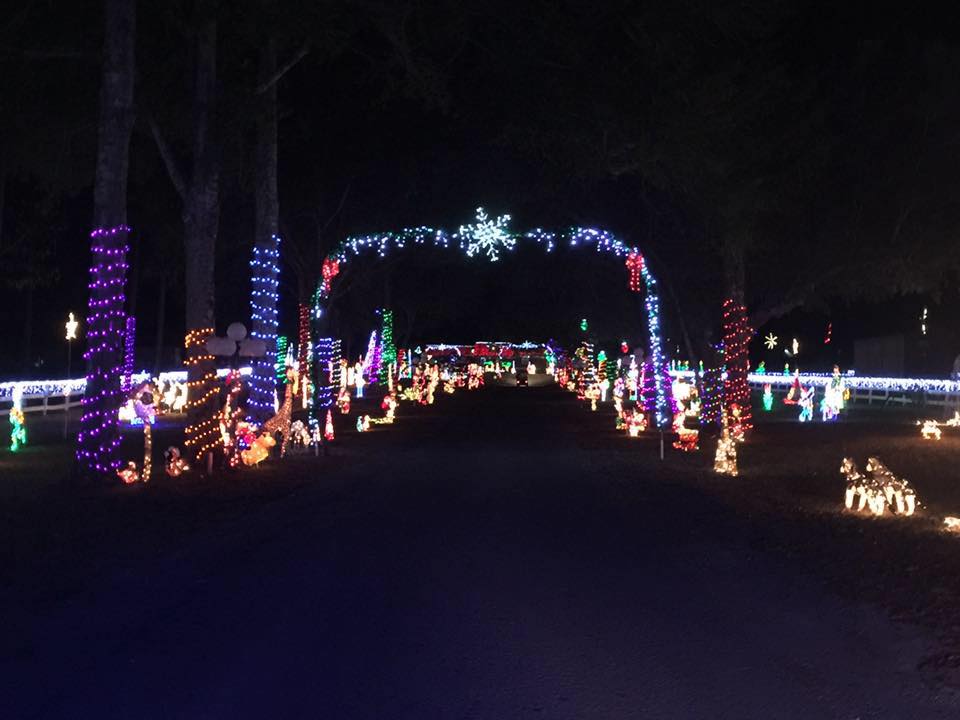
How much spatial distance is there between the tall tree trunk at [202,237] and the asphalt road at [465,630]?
6.03 meters

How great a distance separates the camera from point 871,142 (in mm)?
29750

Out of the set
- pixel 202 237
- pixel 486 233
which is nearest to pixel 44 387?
pixel 486 233

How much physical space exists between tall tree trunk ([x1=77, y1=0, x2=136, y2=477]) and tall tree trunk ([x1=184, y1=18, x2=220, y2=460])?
2.43m

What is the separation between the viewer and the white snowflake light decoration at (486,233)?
99.8 feet

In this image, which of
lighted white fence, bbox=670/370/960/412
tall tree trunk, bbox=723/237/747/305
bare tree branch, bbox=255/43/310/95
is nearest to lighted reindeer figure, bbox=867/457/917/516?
bare tree branch, bbox=255/43/310/95

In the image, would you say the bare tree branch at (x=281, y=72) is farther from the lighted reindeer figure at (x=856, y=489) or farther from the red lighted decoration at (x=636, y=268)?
the lighted reindeer figure at (x=856, y=489)

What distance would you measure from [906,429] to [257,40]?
65.6 ft

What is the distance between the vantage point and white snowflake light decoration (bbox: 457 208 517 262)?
99.8 feet

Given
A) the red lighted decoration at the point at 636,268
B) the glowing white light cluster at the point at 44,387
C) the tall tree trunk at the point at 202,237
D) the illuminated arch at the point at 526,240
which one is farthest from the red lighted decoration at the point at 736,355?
the glowing white light cluster at the point at 44,387

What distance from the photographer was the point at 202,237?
20922mm

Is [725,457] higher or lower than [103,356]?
lower

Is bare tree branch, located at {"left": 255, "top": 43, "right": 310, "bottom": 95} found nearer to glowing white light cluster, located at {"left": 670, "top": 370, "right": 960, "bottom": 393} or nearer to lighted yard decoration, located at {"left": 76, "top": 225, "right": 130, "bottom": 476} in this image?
lighted yard decoration, located at {"left": 76, "top": 225, "right": 130, "bottom": 476}

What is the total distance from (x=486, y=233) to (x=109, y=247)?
14.2 metres

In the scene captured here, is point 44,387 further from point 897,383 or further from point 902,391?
point 897,383
